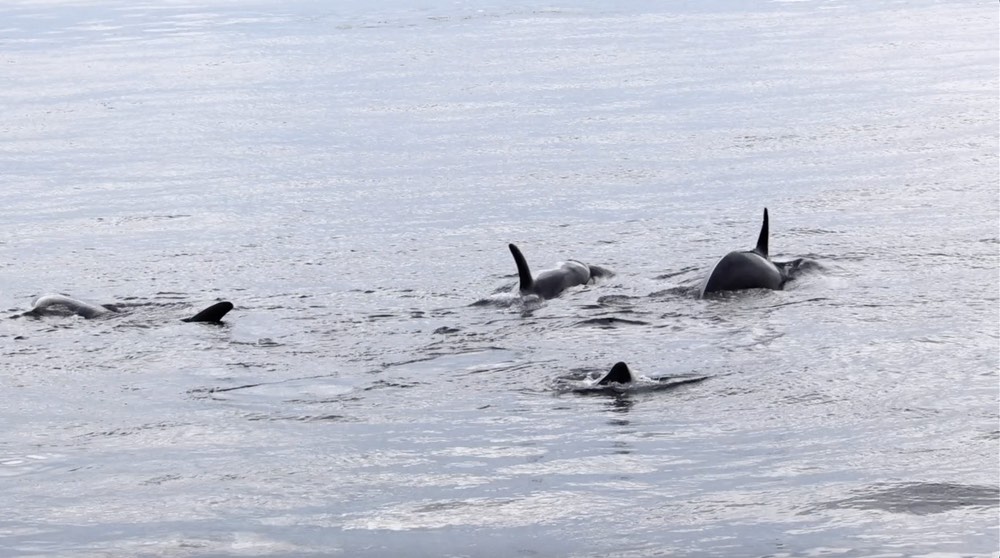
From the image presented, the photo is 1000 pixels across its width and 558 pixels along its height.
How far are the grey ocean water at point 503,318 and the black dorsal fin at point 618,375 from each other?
202 millimetres

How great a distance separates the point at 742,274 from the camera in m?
12.2

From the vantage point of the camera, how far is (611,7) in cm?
4175

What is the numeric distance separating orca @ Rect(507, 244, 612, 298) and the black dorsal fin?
8.14 ft

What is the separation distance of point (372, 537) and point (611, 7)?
3561 centimetres

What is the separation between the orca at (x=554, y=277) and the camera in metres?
12.3

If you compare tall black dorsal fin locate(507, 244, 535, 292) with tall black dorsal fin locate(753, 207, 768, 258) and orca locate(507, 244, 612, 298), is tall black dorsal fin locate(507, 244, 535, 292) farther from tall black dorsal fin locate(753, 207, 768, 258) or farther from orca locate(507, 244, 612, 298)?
tall black dorsal fin locate(753, 207, 768, 258)

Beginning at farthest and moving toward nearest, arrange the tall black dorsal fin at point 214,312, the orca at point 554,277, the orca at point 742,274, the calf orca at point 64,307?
the calf orca at point 64,307 < the orca at point 554,277 < the orca at point 742,274 < the tall black dorsal fin at point 214,312

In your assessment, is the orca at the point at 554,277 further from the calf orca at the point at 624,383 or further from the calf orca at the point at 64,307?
the calf orca at the point at 64,307

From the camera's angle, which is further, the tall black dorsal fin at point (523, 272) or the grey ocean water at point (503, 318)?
the tall black dorsal fin at point (523, 272)

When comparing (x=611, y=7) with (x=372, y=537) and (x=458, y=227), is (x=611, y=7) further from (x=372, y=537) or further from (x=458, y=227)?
(x=372, y=537)

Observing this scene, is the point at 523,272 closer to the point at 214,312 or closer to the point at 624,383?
the point at 214,312

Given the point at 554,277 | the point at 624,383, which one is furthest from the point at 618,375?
the point at 554,277

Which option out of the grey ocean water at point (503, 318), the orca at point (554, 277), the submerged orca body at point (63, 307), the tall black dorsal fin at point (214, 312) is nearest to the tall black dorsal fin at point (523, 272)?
the orca at point (554, 277)

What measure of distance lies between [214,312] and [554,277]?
279 centimetres
